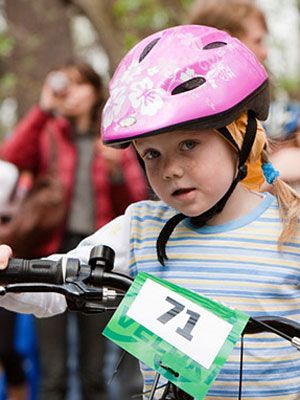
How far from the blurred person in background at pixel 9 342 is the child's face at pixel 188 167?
272 cm

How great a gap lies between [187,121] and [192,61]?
21 cm

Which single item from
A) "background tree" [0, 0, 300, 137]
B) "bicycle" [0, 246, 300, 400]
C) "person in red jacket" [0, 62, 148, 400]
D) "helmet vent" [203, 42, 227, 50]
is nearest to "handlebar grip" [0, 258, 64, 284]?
"bicycle" [0, 246, 300, 400]

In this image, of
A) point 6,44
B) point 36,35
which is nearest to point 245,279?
point 6,44

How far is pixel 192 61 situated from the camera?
2223mm

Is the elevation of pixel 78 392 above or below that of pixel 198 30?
below

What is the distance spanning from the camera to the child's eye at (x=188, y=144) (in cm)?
217

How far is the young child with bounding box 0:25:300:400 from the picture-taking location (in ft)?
7.06

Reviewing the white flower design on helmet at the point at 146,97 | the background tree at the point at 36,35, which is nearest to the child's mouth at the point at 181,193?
the white flower design on helmet at the point at 146,97

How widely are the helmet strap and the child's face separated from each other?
0.08ft

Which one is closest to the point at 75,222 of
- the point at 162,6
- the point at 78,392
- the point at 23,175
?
the point at 23,175

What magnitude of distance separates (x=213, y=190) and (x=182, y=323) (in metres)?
0.46

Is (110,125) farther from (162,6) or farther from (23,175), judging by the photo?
(162,6)

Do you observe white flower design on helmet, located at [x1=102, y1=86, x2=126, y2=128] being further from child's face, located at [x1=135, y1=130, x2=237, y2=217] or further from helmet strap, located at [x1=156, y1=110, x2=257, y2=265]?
helmet strap, located at [x1=156, y1=110, x2=257, y2=265]

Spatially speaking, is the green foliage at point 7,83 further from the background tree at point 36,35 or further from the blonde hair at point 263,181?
the blonde hair at point 263,181
